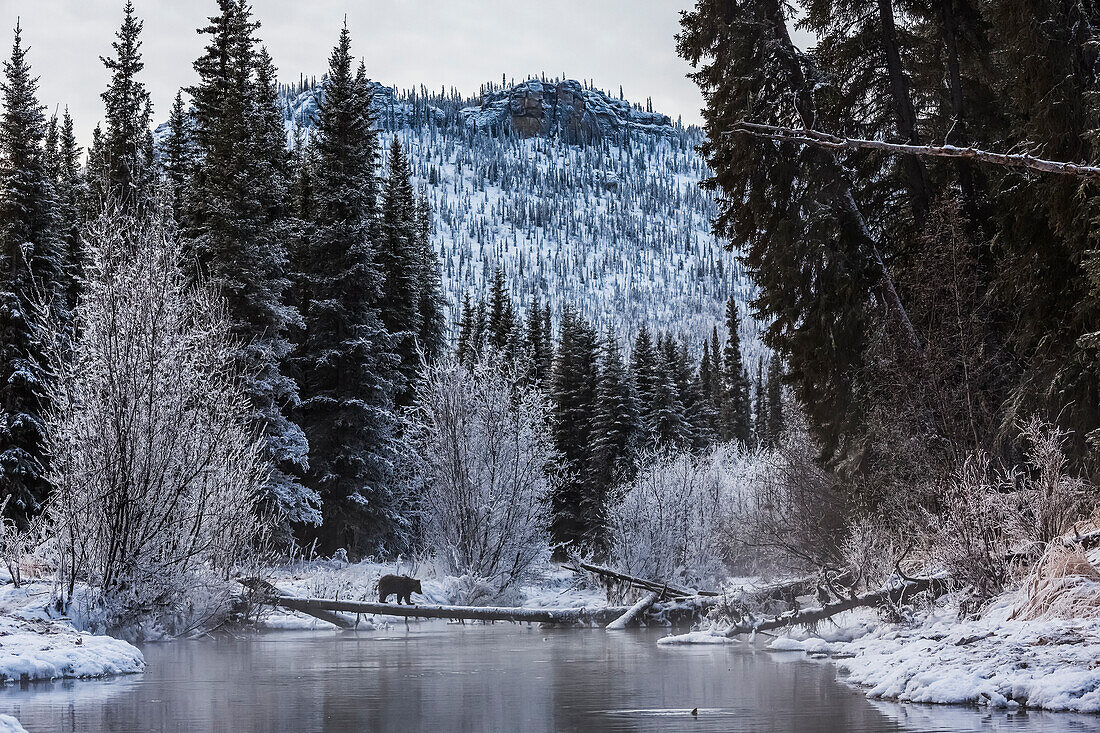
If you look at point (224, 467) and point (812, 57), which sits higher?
point (812, 57)

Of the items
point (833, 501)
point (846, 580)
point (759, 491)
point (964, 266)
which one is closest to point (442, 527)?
point (759, 491)

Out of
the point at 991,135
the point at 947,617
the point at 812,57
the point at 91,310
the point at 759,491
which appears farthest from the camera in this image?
the point at 759,491

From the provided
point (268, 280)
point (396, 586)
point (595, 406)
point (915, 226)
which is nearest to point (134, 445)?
point (396, 586)

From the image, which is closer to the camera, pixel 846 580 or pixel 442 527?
pixel 846 580

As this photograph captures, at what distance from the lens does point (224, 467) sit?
18.7m

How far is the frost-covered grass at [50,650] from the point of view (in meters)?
12.1

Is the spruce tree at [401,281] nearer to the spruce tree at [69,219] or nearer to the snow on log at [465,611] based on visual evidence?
the spruce tree at [69,219]

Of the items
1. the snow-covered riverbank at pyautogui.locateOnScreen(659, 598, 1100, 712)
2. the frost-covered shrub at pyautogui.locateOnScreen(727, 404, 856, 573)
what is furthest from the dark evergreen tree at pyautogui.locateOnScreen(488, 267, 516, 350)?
the snow-covered riverbank at pyautogui.locateOnScreen(659, 598, 1100, 712)

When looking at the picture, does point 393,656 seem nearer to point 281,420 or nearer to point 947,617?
point 947,617

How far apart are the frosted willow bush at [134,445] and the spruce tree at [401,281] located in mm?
23656

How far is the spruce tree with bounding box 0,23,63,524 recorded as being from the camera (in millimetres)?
30547

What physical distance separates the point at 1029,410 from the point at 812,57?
9.62 m

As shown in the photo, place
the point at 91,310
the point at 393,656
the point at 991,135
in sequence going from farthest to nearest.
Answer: the point at 991,135
the point at 91,310
the point at 393,656

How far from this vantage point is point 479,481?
3044 cm
